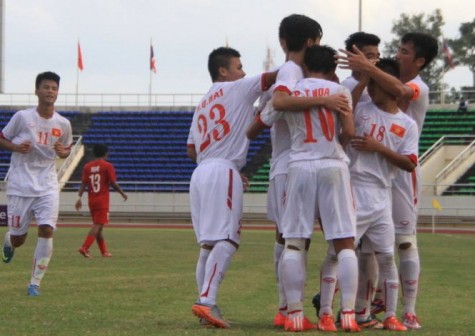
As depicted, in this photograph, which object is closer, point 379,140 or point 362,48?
point 379,140

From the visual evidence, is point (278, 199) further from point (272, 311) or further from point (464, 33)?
point (464, 33)

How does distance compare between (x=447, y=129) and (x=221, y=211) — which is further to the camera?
(x=447, y=129)

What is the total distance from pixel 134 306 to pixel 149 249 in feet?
40.6

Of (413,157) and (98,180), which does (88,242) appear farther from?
(413,157)

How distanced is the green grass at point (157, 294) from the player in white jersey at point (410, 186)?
1.27 ft

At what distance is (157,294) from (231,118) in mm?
4110

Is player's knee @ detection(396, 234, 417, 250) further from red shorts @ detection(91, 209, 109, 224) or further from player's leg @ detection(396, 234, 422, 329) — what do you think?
red shorts @ detection(91, 209, 109, 224)

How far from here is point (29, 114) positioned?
1342cm

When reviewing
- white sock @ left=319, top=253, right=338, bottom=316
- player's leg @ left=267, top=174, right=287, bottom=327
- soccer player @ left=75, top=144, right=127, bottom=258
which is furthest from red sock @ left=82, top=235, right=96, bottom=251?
white sock @ left=319, top=253, right=338, bottom=316

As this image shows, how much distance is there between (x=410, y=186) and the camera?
379 inches

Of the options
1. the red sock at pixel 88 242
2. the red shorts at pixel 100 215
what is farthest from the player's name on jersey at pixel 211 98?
the red shorts at pixel 100 215

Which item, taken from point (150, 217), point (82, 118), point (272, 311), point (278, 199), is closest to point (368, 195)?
point (278, 199)

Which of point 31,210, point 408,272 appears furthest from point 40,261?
point 408,272

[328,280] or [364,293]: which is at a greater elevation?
[328,280]
